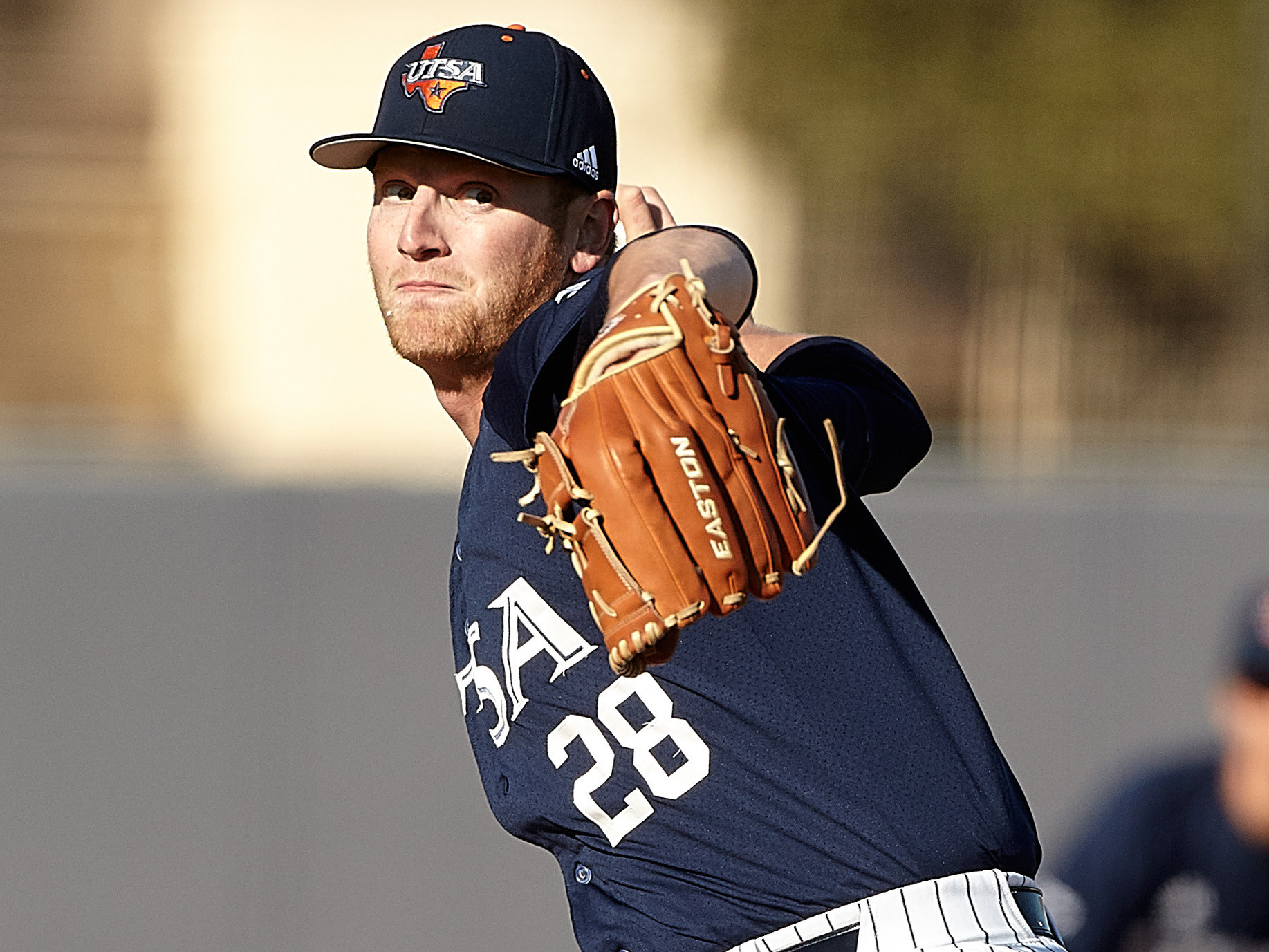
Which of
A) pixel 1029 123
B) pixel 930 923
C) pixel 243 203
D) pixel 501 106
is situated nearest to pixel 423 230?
pixel 501 106

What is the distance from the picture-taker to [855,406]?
1929mm

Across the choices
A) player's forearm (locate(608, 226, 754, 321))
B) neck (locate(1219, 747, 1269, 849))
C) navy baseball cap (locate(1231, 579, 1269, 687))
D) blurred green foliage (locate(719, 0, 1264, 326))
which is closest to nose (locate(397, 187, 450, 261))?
player's forearm (locate(608, 226, 754, 321))

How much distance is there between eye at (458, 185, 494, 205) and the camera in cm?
218

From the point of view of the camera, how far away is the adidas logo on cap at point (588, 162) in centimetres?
219

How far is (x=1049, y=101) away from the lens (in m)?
6.60

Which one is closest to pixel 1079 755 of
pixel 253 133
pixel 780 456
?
pixel 780 456

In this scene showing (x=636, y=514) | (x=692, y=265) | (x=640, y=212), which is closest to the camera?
(x=636, y=514)

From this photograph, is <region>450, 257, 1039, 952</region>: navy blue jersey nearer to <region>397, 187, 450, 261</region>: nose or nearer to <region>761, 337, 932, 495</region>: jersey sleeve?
<region>761, 337, 932, 495</region>: jersey sleeve

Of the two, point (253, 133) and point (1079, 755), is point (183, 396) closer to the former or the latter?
point (253, 133)

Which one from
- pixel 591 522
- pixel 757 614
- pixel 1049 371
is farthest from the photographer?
pixel 1049 371

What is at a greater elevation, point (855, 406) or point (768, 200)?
point (768, 200)

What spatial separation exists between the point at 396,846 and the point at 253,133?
129 inches

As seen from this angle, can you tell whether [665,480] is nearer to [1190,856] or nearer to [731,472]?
[731,472]

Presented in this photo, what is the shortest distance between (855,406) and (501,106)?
22.8 inches
